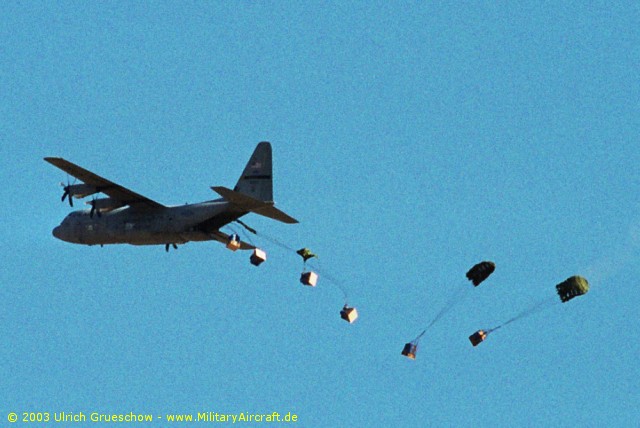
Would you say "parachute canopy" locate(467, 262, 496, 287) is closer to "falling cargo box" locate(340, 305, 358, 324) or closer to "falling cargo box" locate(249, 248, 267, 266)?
"falling cargo box" locate(340, 305, 358, 324)

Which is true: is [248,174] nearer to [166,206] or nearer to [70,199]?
[166,206]

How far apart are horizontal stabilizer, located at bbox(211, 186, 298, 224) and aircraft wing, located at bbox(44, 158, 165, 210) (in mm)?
4192

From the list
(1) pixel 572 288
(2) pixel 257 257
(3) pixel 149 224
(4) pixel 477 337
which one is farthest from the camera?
(3) pixel 149 224

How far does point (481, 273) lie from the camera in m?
47.2

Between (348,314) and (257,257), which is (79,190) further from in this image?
(348,314)

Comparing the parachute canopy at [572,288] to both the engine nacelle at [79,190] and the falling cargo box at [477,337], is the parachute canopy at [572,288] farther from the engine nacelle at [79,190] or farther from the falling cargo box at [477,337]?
the engine nacelle at [79,190]

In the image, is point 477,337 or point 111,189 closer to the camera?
point 477,337

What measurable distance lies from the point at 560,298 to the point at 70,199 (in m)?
20.7

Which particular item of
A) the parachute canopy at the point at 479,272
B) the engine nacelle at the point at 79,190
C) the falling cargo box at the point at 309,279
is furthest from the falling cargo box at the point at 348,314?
the engine nacelle at the point at 79,190

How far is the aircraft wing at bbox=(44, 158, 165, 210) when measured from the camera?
166ft

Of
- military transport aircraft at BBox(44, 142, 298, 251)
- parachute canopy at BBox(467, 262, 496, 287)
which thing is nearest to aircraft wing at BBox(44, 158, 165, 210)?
military transport aircraft at BBox(44, 142, 298, 251)

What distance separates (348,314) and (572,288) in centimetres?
854

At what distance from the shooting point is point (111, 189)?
51906 mm

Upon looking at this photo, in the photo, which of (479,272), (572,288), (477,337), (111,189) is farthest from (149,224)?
(572,288)
